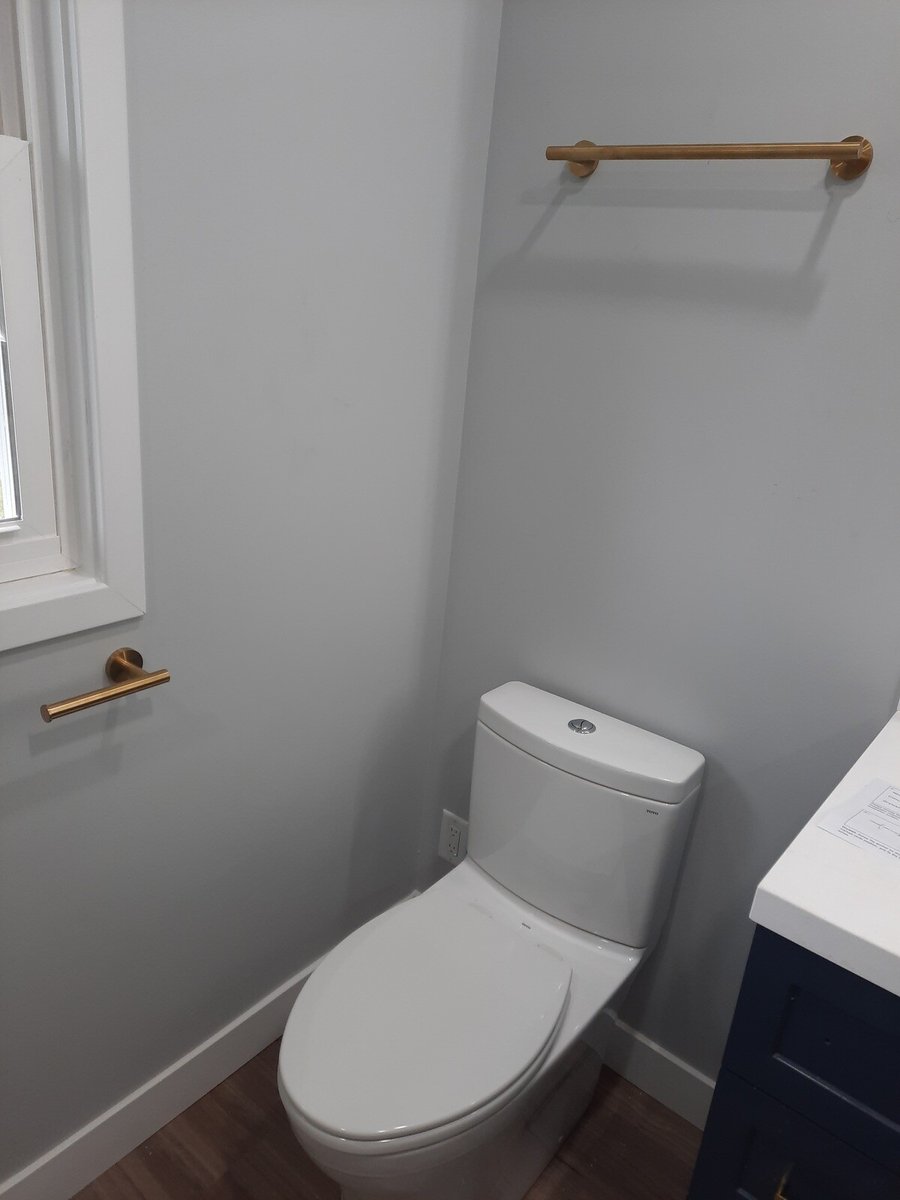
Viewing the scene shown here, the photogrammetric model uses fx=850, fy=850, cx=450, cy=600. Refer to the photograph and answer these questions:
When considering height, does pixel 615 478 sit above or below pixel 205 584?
above

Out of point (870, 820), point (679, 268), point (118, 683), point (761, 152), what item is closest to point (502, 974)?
point (870, 820)

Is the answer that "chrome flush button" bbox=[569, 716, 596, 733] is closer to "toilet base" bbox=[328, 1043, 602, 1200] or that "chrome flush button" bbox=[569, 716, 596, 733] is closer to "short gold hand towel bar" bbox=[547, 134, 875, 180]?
"toilet base" bbox=[328, 1043, 602, 1200]

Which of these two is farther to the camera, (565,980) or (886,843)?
(565,980)

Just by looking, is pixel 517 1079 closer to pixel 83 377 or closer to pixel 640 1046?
pixel 640 1046

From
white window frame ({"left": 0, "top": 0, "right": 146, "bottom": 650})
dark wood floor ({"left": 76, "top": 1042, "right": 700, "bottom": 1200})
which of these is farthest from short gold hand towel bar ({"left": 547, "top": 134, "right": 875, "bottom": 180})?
dark wood floor ({"left": 76, "top": 1042, "right": 700, "bottom": 1200})

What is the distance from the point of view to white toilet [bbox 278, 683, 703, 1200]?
1.13 meters

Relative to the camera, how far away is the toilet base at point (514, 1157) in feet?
3.90

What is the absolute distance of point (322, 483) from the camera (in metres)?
1.43

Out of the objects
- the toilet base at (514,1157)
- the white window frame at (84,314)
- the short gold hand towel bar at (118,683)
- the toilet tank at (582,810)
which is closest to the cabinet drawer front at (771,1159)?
the toilet base at (514,1157)

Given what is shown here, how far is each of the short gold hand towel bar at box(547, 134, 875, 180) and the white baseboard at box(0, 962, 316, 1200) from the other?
162cm

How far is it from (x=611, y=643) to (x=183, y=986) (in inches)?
38.3

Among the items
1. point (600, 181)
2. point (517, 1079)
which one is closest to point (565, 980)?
point (517, 1079)

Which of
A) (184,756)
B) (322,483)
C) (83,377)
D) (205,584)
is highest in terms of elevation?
(83,377)

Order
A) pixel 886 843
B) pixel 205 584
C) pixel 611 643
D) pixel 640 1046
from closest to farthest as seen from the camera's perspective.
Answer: pixel 886 843
pixel 205 584
pixel 611 643
pixel 640 1046
